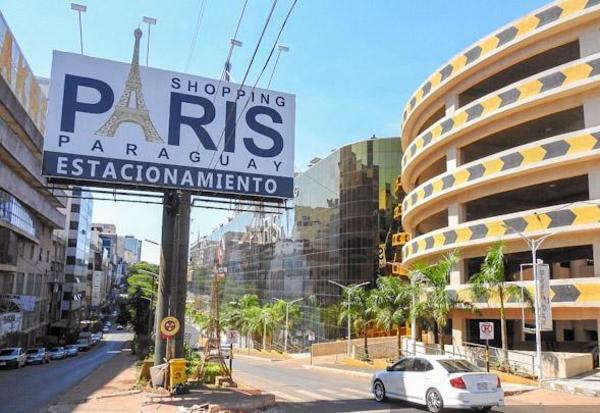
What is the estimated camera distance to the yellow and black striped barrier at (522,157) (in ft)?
90.7

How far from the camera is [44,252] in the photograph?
73625 mm

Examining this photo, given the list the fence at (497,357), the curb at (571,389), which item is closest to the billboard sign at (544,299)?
the fence at (497,357)

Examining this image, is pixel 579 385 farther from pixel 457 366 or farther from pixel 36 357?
pixel 36 357

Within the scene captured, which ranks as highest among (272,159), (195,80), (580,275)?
(195,80)

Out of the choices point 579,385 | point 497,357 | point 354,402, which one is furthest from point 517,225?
point 354,402

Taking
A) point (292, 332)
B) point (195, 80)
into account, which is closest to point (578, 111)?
point (195, 80)

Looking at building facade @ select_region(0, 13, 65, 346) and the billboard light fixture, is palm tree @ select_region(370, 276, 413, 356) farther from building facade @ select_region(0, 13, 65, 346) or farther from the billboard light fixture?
building facade @ select_region(0, 13, 65, 346)

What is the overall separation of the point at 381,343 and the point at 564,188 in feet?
65.5

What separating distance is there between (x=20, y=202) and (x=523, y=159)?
4725cm

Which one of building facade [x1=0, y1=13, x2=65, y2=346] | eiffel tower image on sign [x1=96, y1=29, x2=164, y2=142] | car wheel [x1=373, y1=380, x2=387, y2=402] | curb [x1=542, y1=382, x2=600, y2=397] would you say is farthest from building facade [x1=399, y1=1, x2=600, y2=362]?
building facade [x1=0, y1=13, x2=65, y2=346]

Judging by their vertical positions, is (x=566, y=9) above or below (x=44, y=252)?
above

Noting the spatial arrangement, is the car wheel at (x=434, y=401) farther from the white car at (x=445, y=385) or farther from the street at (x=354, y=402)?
the street at (x=354, y=402)

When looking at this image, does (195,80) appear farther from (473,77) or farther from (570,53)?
(570,53)

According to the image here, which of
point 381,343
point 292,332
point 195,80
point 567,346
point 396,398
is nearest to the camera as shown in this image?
point 396,398
